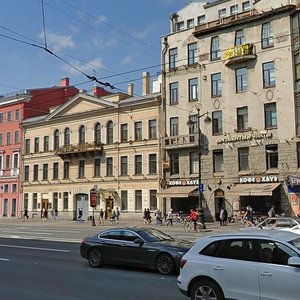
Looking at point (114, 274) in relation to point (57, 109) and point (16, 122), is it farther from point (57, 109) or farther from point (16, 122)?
point (16, 122)

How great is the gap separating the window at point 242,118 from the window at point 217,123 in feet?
5.96

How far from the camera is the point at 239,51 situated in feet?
134

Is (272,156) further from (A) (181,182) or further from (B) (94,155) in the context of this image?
(B) (94,155)

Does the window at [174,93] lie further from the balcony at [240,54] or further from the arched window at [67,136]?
the arched window at [67,136]

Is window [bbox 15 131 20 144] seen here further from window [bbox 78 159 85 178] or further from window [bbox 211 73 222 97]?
window [bbox 211 73 222 97]

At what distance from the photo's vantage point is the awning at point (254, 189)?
37219mm

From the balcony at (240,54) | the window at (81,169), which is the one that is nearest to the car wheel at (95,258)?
the balcony at (240,54)

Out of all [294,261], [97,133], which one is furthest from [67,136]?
[294,261]

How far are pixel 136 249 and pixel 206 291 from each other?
5580 millimetres

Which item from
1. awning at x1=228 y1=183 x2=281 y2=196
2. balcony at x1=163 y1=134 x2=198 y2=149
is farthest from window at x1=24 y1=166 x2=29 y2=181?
awning at x1=228 y1=183 x2=281 y2=196

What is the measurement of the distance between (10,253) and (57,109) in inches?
1556

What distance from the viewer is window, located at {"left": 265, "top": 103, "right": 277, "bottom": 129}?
3900cm

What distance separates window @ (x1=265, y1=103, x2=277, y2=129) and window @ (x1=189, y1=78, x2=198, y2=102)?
7586mm

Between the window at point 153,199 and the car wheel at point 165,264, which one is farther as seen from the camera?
the window at point 153,199
